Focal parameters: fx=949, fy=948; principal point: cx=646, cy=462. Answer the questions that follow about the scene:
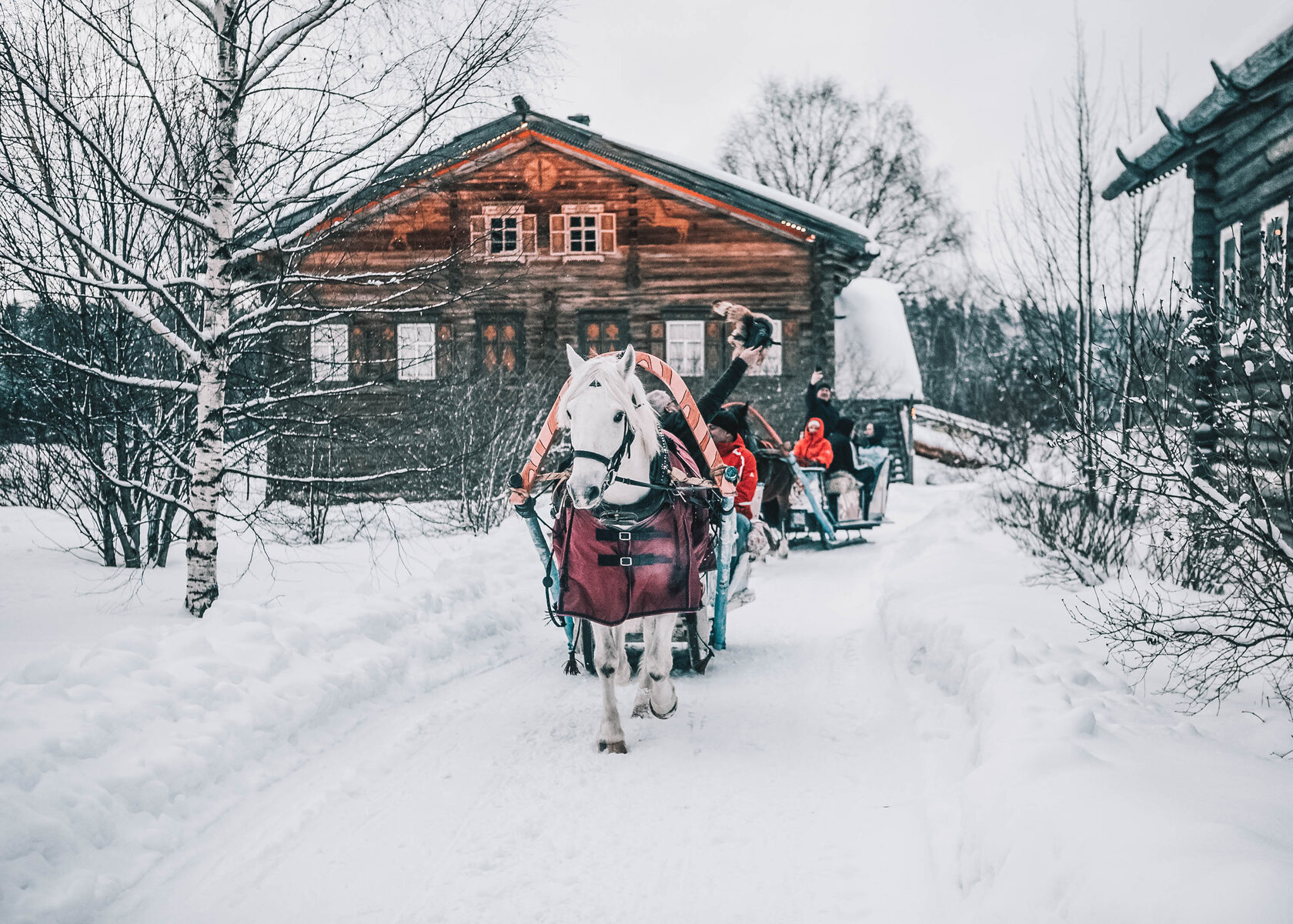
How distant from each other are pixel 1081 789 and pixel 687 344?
58.5 feet

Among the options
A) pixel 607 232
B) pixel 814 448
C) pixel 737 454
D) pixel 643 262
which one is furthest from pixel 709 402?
pixel 607 232

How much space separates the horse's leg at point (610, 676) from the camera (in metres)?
4.79

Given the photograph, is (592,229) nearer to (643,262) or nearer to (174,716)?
(643,262)

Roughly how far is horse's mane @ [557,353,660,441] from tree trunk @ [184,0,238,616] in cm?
296

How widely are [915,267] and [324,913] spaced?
3805cm

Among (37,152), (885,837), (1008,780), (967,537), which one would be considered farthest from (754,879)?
(967,537)

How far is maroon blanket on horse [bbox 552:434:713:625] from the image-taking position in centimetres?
483

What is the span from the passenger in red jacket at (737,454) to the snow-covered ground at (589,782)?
142 centimetres

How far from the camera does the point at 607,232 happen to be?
20.3 metres

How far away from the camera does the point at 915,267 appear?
38.1m

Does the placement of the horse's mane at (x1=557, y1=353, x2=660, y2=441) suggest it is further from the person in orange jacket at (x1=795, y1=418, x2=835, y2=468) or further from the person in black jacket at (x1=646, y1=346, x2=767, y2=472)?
the person in orange jacket at (x1=795, y1=418, x2=835, y2=468)

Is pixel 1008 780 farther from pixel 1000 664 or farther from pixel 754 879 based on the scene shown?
pixel 1000 664

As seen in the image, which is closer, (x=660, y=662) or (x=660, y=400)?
(x=660, y=662)

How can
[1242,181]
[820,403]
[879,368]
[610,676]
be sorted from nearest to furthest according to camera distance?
1. [610,676]
2. [1242,181]
3. [820,403]
4. [879,368]
